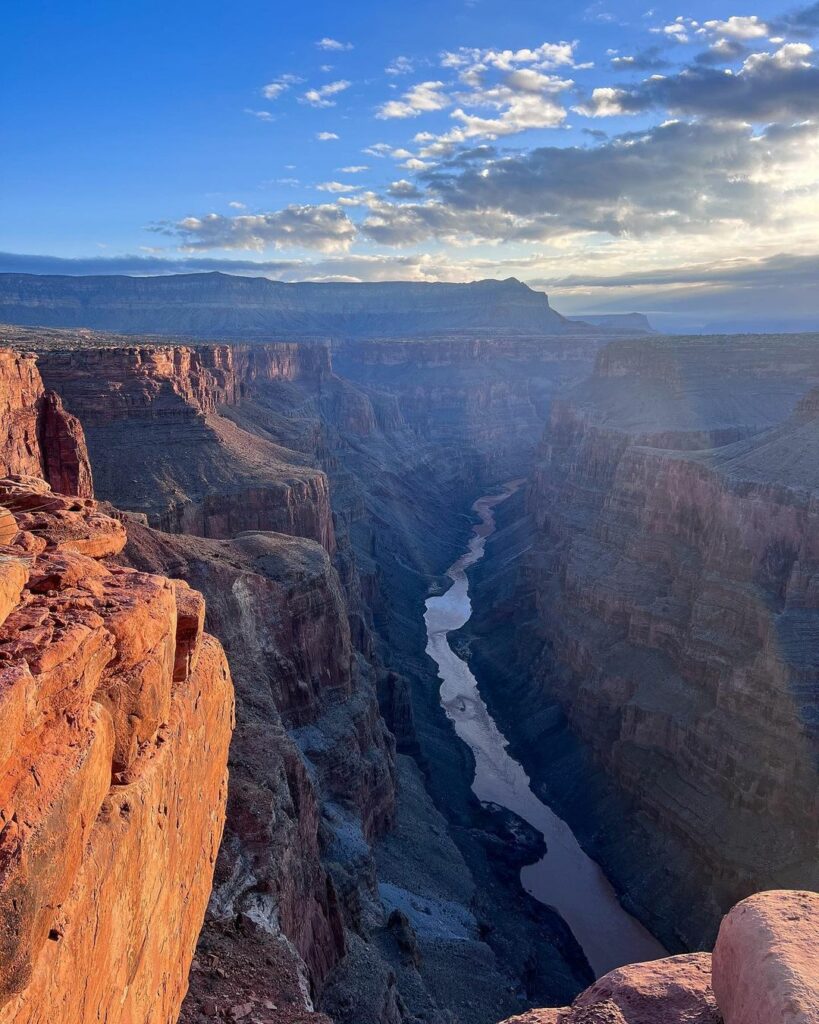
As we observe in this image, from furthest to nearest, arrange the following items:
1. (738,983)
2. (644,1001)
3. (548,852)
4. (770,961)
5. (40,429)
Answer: (548,852)
(40,429)
(644,1001)
(738,983)
(770,961)

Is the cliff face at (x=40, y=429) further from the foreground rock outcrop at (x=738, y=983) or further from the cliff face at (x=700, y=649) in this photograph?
the cliff face at (x=700, y=649)

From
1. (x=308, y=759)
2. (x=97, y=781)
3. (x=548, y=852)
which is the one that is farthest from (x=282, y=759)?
(x=548, y=852)

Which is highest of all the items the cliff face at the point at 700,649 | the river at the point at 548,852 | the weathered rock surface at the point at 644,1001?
the weathered rock surface at the point at 644,1001

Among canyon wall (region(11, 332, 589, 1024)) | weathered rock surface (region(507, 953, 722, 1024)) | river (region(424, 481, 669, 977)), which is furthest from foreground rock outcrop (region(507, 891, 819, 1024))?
river (region(424, 481, 669, 977))

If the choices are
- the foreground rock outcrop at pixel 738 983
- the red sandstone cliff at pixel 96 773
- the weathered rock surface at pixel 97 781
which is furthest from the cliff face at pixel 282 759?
the foreground rock outcrop at pixel 738 983

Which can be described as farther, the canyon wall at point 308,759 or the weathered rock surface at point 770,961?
the canyon wall at point 308,759

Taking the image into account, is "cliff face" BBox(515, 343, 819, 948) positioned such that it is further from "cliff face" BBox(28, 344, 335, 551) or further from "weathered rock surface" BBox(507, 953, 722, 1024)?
"weathered rock surface" BBox(507, 953, 722, 1024)

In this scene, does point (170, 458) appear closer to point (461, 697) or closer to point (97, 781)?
point (461, 697)
